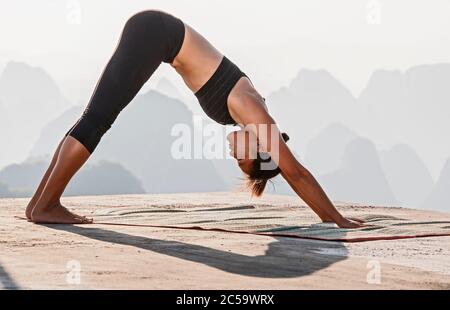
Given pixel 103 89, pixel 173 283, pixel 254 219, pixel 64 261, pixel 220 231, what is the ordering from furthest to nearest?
pixel 254 219
pixel 103 89
pixel 220 231
pixel 64 261
pixel 173 283

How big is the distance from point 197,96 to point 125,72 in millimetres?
408

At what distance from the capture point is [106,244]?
2.81 meters

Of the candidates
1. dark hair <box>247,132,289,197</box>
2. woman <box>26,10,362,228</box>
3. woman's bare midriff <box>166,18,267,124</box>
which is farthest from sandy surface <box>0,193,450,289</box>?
woman's bare midriff <box>166,18,267,124</box>

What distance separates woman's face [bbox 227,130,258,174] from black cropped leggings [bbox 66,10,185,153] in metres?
0.54

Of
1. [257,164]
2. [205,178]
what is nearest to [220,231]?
[257,164]

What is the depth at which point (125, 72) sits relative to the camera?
3.66m

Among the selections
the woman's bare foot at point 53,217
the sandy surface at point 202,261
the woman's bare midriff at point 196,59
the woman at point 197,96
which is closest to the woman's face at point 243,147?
the woman at point 197,96

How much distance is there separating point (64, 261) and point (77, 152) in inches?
50.9

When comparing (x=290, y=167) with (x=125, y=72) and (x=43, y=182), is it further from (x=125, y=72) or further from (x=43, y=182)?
(x=43, y=182)

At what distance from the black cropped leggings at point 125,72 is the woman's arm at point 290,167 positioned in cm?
48

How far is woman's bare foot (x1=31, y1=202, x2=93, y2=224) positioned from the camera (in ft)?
12.0

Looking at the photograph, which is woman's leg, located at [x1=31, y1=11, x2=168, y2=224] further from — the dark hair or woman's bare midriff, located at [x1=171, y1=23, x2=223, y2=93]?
the dark hair
